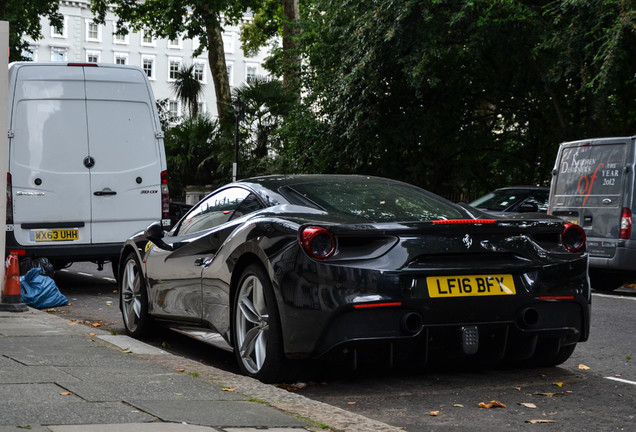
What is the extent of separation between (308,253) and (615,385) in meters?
2.07

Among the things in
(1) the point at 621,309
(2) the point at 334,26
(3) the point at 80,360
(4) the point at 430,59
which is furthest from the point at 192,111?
(3) the point at 80,360

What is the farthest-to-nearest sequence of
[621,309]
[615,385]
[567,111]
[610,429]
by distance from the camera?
[567,111] < [621,309] < [615,385] < [610,429]

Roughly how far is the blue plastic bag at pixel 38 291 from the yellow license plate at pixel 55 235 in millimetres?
1209

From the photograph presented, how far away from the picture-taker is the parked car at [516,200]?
17406 mm

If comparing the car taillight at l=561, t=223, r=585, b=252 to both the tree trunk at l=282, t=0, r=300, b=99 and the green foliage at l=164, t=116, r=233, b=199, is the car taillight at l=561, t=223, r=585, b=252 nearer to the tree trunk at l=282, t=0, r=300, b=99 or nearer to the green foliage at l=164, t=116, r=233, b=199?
the tree trunk at l=282, t=0, r=300, b=99

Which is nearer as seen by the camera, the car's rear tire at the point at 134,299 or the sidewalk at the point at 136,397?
the sidewalk at the point at 136,397

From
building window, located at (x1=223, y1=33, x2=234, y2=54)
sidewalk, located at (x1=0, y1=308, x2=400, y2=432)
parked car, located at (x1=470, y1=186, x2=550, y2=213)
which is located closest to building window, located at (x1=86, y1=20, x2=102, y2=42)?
building window, located at (x1=223, y1=33, x2=234, y2=54)

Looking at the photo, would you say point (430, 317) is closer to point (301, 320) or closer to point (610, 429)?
point (301, 320)

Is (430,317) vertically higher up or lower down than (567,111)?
lower down

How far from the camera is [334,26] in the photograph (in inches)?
1025

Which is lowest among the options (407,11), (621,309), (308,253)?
(621,309)

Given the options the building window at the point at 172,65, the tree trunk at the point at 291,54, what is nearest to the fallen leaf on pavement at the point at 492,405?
the tree trunk at the point at 291,54

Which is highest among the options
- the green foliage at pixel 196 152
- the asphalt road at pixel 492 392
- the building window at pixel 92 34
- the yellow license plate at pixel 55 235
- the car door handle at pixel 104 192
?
the building window at pixel 92 34

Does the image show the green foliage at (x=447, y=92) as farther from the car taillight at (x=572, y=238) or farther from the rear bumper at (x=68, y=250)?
the car taillight at (x=572, y=238)
